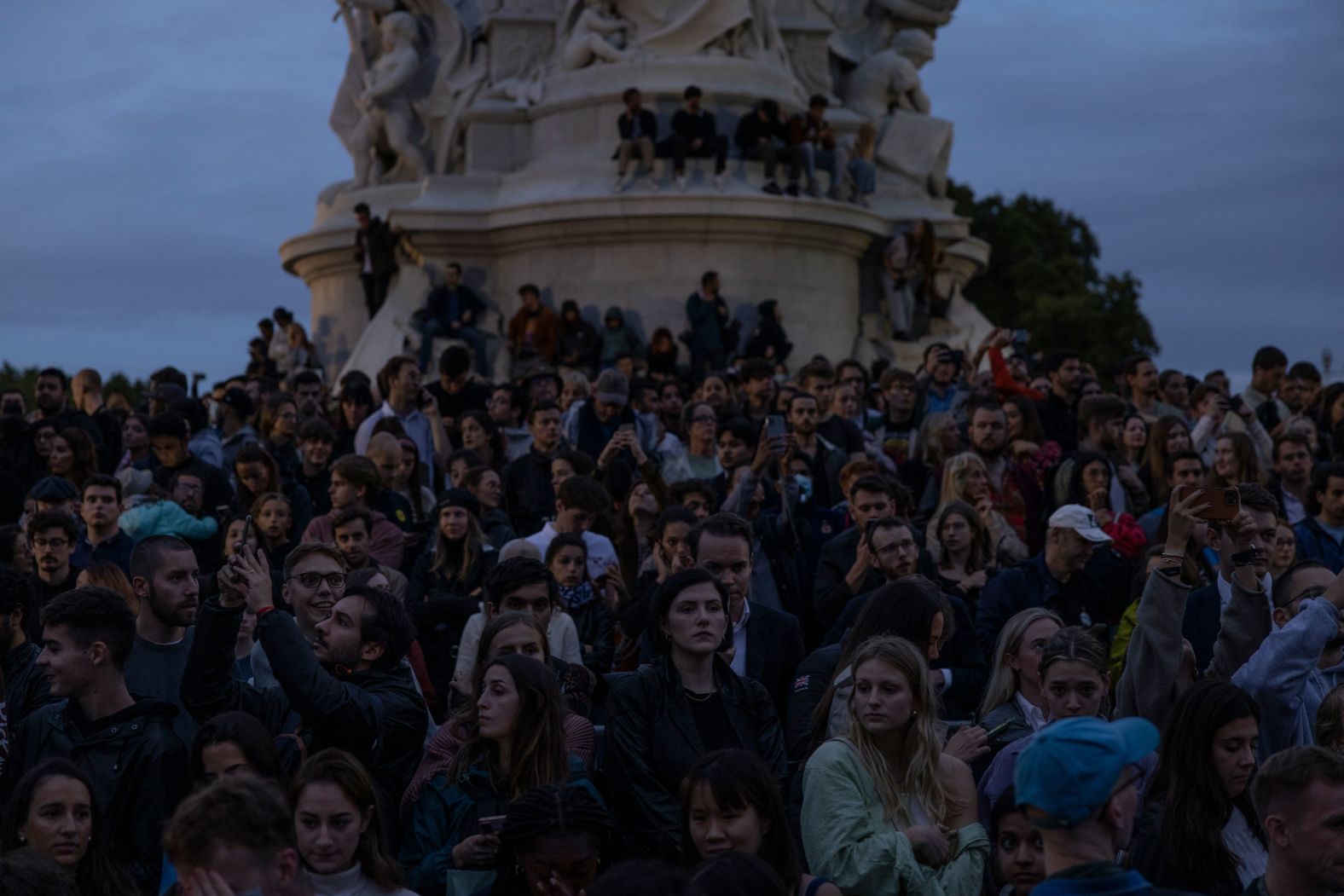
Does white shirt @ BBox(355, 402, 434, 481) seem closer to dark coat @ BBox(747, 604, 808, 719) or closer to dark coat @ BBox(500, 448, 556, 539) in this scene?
dark coat @ BBox(500, 448, 556, 539)

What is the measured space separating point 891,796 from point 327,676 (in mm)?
2039

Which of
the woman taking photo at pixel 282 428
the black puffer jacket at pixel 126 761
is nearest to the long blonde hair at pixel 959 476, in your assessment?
the woman taking photo at pixel 282 428

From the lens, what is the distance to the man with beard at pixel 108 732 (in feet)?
20.8

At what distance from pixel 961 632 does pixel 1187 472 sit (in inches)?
138

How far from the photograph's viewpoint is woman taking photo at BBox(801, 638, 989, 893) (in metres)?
5.82

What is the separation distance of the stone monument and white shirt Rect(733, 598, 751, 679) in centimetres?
1514

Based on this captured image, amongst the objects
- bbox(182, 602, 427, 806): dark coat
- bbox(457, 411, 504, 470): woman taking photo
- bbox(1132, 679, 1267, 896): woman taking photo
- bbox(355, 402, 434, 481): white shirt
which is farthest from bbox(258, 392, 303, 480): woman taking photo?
bbox(1132, 679, 1267, 896): woman taking photo

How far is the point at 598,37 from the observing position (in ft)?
80.4

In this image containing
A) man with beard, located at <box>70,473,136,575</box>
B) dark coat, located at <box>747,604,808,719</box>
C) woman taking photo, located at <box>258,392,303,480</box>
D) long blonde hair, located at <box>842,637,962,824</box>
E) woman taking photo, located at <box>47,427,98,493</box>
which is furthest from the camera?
woman taking photo, located at <box>258,392,303,480</box>

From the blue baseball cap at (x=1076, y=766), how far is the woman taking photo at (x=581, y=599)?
18.1 feet

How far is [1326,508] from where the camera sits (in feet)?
34.6

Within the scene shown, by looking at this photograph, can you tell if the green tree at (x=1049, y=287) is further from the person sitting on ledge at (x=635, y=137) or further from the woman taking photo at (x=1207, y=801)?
the woman taking photo at (x=1207, y=801)

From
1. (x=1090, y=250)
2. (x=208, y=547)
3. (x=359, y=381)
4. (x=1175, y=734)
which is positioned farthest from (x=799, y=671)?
(x=1090, y=250)

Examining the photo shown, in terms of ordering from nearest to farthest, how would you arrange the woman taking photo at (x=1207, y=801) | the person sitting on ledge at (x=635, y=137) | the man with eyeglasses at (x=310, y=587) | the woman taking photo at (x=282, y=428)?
the woman taking photo at (x=1207, y=801), the man with eyeglasses at (x=310, y=587), the woman taking photo at (x=282, y=428), the person sitting on ledge at (x=635, y=137)
